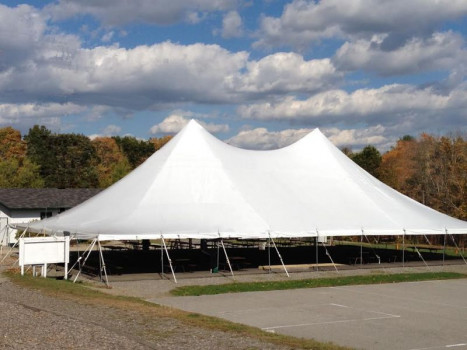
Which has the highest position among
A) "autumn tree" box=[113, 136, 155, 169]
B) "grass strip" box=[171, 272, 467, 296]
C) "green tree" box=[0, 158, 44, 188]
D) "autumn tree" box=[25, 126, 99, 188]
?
"autumn tree" box=[113, 136, 155, 169]

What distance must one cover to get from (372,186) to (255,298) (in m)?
10.8

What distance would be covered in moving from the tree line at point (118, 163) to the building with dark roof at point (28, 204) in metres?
8.41

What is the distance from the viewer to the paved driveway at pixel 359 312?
34.2ft

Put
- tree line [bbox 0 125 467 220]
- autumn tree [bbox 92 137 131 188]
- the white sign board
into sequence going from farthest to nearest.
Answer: autumn tree [bbox 92 137 131 188], tree line [bbox 0 125 467 220], the white sign board

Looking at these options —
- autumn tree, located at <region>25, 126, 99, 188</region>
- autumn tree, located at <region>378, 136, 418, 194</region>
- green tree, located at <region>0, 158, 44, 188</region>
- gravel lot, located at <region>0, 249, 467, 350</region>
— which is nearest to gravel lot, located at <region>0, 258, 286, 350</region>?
gravel lot, located at <region>0, 249, 467, 350</region>

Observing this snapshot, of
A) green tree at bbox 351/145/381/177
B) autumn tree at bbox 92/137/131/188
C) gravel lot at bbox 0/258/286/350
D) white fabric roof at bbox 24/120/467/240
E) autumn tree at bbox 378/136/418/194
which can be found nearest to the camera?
gravel lot at bbox 0/258/286/350

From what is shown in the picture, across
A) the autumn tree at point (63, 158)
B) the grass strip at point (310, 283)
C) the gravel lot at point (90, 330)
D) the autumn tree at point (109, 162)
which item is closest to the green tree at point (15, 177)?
the autumn tree at point (109, 162)

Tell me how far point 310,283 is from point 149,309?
6.65 m

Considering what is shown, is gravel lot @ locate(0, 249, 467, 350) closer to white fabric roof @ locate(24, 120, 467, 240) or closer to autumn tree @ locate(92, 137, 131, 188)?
white fabric roof @ locate(24, 120, 467, 240)

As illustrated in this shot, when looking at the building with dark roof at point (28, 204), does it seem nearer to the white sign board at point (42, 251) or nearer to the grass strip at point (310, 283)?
the white sign board at point (42, 251)

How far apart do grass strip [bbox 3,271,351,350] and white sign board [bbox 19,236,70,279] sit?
49 cm

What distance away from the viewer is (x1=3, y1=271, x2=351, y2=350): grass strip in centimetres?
947

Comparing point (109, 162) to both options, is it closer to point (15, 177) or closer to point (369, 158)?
point (15, 177)

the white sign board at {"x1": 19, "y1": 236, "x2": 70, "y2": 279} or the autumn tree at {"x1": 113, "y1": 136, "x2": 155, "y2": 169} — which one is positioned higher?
the autumn tree at {"x1": 113, "y1": 136, "x2": 155, "y2": 169}
